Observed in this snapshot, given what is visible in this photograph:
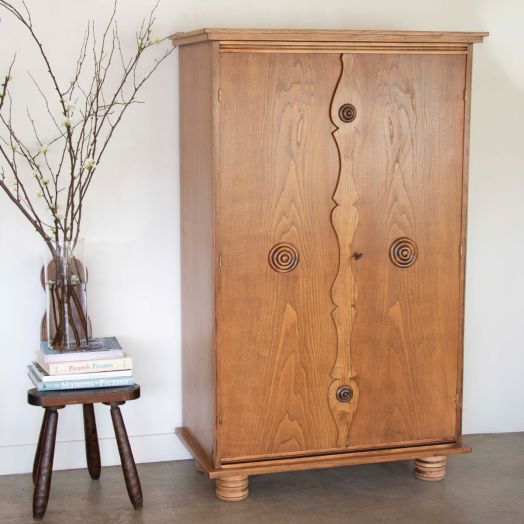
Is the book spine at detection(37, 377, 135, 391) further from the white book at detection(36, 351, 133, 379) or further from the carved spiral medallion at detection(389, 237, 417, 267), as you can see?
the carved spiral medallion at detection(389, 237, 417, 267)

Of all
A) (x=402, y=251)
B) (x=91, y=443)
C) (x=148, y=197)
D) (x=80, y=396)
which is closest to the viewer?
(x=80, y=396)

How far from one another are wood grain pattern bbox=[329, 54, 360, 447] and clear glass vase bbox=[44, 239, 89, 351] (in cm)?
90

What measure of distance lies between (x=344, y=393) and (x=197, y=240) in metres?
0.77

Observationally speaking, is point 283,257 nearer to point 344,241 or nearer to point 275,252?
point 275,252

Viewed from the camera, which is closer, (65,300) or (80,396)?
(80,396)

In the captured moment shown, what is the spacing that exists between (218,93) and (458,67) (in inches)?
34.6

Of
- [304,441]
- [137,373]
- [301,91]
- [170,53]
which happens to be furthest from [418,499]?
[170,53]

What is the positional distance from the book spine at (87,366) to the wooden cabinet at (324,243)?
315 mm

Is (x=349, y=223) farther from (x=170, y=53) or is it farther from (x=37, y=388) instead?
(x=37, y=388)

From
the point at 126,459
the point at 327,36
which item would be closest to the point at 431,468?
the point at 126,459

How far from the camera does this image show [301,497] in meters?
3.48

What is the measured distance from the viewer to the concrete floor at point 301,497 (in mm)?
3291

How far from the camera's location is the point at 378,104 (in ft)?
11.1

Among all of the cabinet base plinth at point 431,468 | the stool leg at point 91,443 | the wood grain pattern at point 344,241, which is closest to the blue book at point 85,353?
the stool leg at point 91,443
